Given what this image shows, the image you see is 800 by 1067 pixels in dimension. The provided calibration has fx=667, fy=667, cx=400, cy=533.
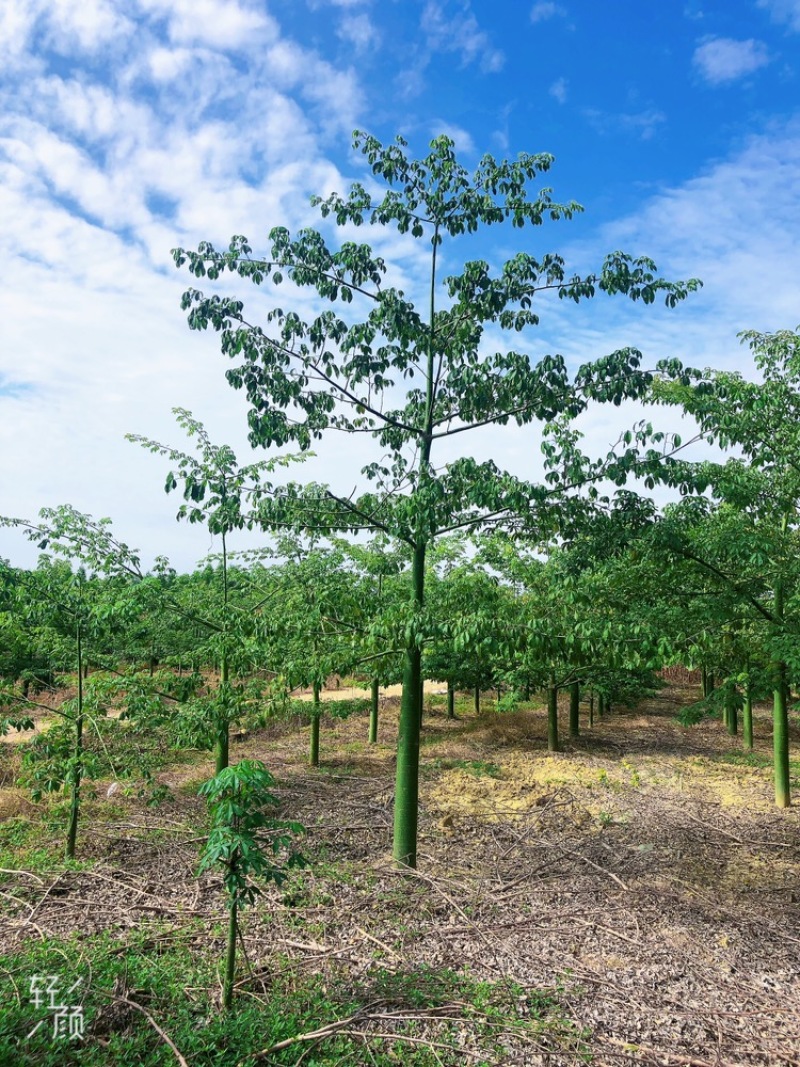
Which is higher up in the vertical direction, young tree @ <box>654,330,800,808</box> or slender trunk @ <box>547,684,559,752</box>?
young tree @ <box>654,330,800,808</box>

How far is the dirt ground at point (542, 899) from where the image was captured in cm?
522

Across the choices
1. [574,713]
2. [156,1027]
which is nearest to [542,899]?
[156,1027]

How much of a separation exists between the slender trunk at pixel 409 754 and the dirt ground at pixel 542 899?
361 millimetres

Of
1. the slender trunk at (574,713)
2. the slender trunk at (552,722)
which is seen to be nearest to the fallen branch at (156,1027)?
the slender trunk at (552,722)

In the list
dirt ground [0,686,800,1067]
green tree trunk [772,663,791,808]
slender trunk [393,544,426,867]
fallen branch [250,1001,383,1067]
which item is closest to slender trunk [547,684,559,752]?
dirt ground [0,686,800,1067]

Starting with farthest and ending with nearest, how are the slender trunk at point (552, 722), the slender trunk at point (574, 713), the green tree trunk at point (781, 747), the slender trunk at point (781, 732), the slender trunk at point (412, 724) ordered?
the slender trunk at point (574, 713) < the slender trunk at point (552, 722) < the green tree trunk at point (781, 747) < the slender trunk at point (781, 732) < the slender trunk at point (412, 724)

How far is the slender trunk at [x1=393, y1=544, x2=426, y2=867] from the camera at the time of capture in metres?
7.85

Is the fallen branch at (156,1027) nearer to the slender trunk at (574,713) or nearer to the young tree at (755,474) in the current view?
the young tree at (755,474)

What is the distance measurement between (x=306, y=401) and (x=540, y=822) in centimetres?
734

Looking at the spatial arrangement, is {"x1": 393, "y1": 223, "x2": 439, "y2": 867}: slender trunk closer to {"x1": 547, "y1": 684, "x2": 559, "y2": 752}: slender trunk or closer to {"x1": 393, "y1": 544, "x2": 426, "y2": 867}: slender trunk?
{"x1": 393, "y1": 544, "x2": 426, "y2": 867}: slender trunk

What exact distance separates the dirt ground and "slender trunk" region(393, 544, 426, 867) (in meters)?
0.36

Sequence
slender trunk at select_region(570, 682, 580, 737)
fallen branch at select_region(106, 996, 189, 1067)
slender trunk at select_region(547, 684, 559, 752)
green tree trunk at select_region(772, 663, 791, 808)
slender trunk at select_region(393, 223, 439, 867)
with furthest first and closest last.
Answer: slender trunk at select_region(570, 682, 580, 737), slender trunk at select_region(547, 684, 559, 752), green tree trunk at select_region(772, 663, 791, 808), slender trunk at select_region(393, 223, 439, 867), fallen branch at select_region(106, 996, 189, 1067)

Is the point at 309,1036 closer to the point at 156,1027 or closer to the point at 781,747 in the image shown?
the point at 156,1027

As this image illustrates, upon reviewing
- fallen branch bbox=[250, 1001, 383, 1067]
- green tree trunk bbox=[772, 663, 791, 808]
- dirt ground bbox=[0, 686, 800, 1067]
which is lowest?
dirt ground bbox=[0, 686, 800, 1067]
